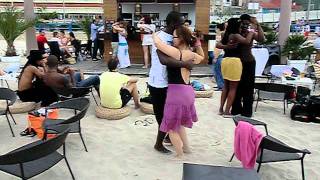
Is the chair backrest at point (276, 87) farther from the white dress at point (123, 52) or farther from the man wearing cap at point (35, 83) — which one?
the white dress at point (123, 52)

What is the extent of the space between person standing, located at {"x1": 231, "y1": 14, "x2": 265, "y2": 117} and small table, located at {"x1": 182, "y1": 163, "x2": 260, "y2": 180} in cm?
306

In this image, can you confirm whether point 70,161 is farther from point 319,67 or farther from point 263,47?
→ point 263,47

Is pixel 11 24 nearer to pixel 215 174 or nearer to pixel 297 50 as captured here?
pixel 297 50

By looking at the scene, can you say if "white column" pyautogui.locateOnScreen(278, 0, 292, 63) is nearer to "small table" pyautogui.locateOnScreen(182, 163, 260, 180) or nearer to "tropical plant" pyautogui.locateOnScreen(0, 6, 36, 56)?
"tropical plant" pyautogui.locateOnScreen(0, 6, 36, 56)

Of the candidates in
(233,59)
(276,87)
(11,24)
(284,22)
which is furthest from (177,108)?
(11,24)

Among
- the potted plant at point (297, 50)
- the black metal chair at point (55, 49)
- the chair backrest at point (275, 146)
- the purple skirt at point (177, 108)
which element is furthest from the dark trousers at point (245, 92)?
the black metal chair at point (55, 49)

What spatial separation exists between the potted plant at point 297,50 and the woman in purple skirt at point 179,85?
19.3 feet

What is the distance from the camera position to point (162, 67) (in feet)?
13.6

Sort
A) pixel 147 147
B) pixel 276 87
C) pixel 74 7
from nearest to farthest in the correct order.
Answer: pixel 147 147, pixel 276 87, pixel 74 7

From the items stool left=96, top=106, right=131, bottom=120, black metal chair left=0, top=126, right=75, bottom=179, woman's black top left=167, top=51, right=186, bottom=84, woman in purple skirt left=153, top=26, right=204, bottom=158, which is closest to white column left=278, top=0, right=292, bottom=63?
stool left=96, top=106, right=131, bottom=120

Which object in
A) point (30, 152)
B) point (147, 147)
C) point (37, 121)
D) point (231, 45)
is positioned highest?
point (231, 45)

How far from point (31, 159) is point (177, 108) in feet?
5.14

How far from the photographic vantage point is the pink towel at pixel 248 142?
3543 millimetres

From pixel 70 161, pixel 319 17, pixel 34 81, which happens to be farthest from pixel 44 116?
pixel 319 17
